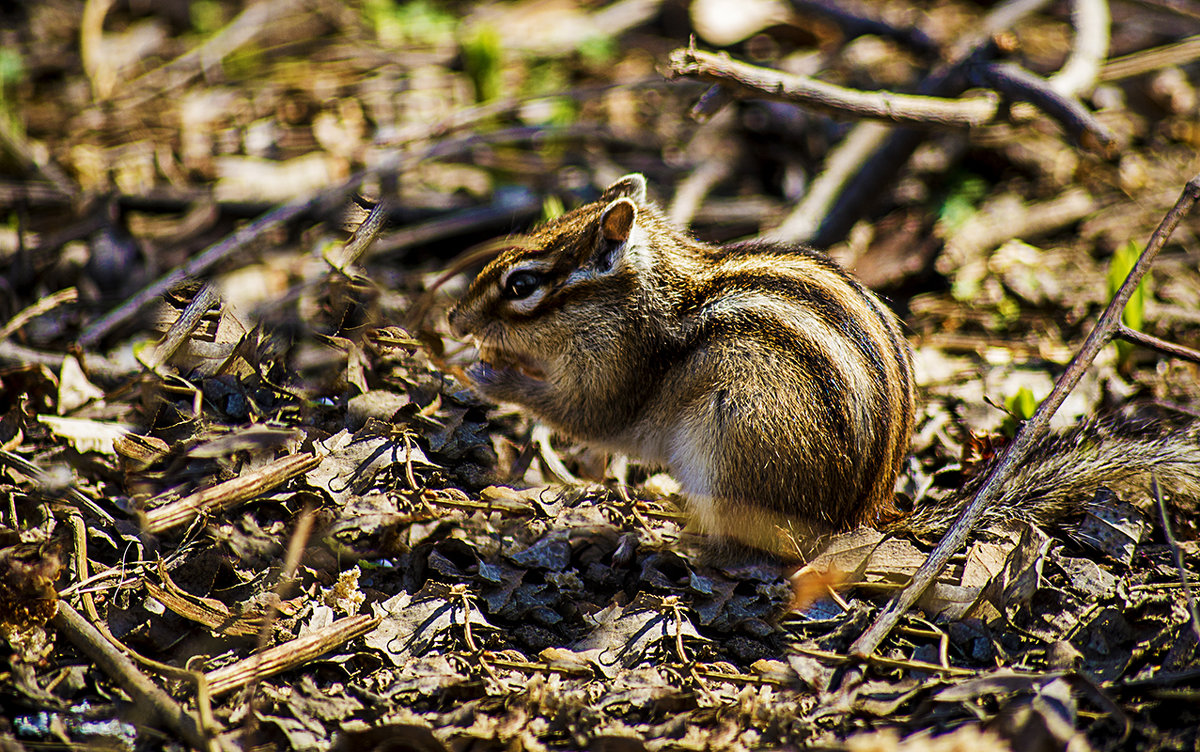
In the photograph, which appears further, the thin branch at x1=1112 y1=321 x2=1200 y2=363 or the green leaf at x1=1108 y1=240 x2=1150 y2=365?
the green leaf at x1=1108 y1=240 x2=1150 y2=365

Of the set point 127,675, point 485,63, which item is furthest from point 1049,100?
point 127,675

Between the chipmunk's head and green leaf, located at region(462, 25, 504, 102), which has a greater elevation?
green leaf, located at region(462, 25, 504, 102)

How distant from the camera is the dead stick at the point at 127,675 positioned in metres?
2.48

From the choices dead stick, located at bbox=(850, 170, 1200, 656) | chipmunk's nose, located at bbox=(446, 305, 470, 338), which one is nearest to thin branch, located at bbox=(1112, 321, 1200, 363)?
dead stick, located at bbox=(850, 170, 1200, 656)

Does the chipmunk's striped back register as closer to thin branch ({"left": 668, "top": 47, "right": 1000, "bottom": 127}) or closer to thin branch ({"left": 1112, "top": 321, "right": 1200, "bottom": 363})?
thin branch ({"left": 668, "top": 47, "right": 1000, "bottom": 127})

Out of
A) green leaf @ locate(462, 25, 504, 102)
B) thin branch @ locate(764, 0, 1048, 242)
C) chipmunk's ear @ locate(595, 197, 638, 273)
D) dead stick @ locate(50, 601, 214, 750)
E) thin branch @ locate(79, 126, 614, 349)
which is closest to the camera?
dead stick @ locate(50, 601, 214, 750)

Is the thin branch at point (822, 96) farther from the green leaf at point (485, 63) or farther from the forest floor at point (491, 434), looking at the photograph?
the green leaf at point (485, 63)

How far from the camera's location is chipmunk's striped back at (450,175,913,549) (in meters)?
3.31

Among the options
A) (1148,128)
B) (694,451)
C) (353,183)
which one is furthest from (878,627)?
(1148,128)

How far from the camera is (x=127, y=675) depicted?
2621 mm

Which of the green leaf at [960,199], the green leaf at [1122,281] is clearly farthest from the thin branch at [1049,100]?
the green leaf at [960,199]

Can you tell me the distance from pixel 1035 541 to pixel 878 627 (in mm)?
733

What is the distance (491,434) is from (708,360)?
1.08m

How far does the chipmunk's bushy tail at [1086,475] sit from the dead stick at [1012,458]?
9cm
